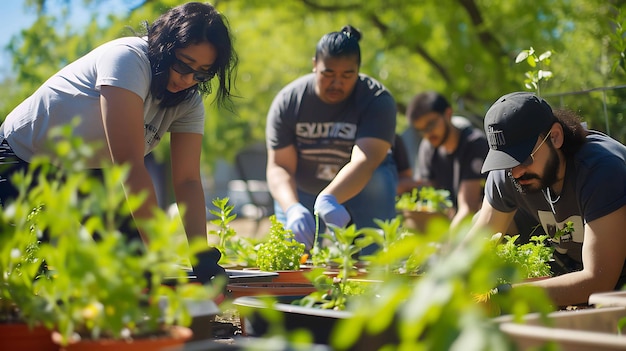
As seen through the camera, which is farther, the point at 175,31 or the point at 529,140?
the point at 175,31

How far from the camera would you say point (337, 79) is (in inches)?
132

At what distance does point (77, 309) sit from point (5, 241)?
0.22 m

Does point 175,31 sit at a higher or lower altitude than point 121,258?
higher

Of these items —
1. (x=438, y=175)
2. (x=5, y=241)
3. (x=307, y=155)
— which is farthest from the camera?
(x=438, y=175)

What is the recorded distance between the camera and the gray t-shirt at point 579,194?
1.95 meters

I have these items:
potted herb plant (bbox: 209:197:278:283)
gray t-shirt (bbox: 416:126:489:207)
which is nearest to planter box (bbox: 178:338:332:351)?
potted herb plant (bbox: 209:197:278:283)

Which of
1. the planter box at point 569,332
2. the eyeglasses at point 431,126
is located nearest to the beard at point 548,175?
the planter box at point 569,332

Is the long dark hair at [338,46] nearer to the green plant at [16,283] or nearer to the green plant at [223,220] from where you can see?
the green plant at [223,220]

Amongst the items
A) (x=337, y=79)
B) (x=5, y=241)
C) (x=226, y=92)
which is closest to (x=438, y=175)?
(x=337, y=79)

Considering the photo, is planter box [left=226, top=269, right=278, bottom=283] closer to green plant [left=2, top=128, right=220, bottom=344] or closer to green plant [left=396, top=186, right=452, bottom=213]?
green plant [left=2, top=128, right=220, bottom=344]

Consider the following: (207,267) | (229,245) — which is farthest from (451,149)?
(207,267)

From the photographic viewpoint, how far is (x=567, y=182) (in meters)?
2.10

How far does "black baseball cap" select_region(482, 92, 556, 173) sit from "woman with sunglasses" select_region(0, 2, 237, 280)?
2.69ft

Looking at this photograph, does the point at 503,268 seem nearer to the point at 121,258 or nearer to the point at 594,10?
the point at 121,258
